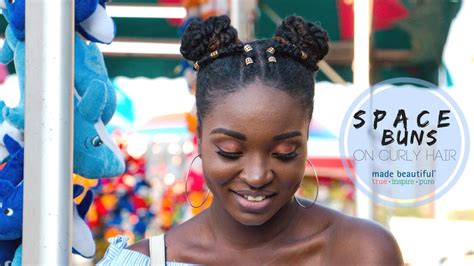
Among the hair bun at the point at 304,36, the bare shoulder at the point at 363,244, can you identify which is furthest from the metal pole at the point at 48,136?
the bare shoulder at the point at 363,244

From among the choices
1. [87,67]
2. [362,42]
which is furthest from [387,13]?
[87,67]

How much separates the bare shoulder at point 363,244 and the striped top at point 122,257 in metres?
0.33

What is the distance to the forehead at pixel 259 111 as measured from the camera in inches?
67.8

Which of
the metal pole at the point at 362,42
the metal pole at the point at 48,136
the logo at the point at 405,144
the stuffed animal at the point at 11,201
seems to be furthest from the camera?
the metal pole at the point at 362,42

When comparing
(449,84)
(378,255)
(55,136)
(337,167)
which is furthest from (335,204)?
(55,136)

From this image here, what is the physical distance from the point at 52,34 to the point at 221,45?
363 mm

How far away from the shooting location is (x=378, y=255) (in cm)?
180

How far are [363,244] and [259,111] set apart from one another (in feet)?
1.19

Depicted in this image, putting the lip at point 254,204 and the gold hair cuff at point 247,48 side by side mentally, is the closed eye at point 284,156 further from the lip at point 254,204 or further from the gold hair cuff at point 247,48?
the gold hair cuff at point 247,48

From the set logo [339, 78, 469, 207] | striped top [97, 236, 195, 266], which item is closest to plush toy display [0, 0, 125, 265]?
Answer: striped top [97, 236, 195, 266]

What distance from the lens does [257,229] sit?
1.86 meters

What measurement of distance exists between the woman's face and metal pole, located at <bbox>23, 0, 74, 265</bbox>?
30 cm

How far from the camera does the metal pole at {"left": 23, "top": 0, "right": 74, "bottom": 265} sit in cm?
162

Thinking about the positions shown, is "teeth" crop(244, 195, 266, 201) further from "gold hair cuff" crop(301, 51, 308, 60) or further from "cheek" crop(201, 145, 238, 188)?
→ "gold hair cuff" crop(301, 51, 308, 60)
